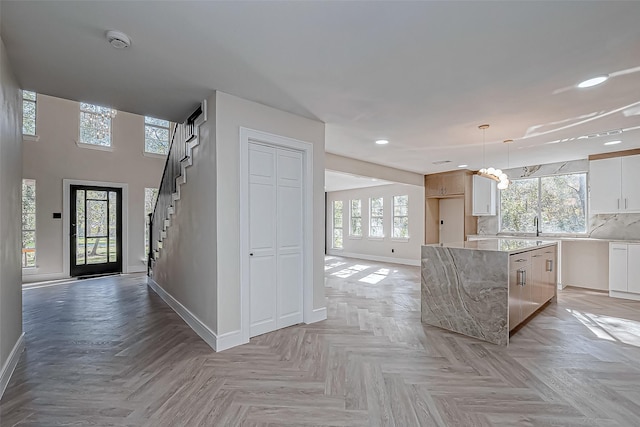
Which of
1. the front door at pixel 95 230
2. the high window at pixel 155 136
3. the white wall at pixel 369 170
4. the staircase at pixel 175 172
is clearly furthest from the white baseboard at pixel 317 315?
the high window at pixel 155 136

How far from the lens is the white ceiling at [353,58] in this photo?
177 centimetres

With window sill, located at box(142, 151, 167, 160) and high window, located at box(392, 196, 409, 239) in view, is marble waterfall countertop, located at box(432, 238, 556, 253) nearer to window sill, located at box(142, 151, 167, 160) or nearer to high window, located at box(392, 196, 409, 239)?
high window, located at box(392, 196, 409, 239)

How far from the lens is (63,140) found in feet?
20.3

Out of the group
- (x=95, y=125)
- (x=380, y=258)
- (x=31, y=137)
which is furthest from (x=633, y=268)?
(x=31, y=137)

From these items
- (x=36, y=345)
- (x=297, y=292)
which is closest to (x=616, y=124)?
(x=297, y=292)

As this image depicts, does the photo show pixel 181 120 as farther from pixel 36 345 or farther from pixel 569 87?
pixel 569 87

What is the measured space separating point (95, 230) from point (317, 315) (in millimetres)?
5782

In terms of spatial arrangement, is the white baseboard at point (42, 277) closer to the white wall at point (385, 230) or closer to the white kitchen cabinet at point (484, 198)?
the white wall at point (385, 230)

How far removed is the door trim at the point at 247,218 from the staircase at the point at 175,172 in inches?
23.6

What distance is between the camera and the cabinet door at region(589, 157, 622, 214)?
5137 mm

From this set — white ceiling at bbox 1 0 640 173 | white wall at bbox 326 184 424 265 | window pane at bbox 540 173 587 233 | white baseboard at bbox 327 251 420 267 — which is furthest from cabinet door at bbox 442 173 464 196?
white ceiling at bbox 1 0 640 173

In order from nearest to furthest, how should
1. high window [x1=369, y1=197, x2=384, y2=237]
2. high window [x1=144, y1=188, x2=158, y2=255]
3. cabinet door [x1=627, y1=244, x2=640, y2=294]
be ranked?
cabinet door [x1=627, y1=244, x2=640, y2=294], high window [x1=144, y1=188, x2=158, y2=255], high window [x1=369, y1=197, x2=384, y2=237]

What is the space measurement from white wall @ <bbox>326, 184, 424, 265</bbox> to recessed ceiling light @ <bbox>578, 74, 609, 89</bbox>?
5.27 metres

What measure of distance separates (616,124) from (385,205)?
579cm
